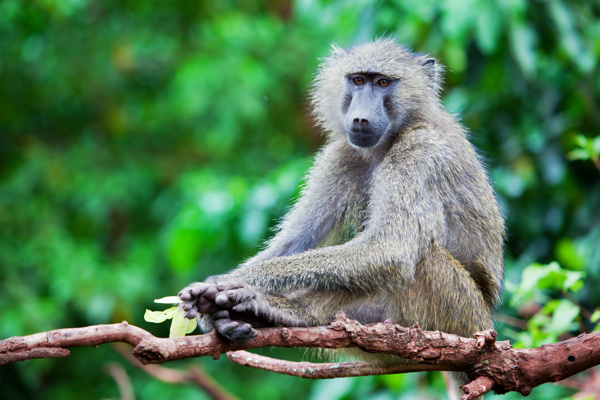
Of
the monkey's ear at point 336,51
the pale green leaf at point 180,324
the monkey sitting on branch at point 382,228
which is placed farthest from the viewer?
the monkey's ear at point 336,51

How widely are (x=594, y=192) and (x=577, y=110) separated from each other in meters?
0.76

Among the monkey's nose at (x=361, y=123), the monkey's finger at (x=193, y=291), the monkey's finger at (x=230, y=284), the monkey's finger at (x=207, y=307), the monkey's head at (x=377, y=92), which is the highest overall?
the monkey's head at (x=377, y=92)

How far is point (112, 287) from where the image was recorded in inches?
328

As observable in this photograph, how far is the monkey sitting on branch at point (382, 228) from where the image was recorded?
3.67 metres

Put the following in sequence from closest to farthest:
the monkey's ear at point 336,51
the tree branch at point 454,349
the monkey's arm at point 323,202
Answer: the tree branch at point 454,349 < the monkey's arm at point 323,202 < the monkey's ear at point 336,51

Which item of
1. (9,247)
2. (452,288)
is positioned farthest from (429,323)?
(9,247)

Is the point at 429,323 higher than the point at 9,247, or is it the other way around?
→ the point at 9,247

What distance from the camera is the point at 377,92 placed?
179 inches

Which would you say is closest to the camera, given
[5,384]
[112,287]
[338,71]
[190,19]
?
[338,71]

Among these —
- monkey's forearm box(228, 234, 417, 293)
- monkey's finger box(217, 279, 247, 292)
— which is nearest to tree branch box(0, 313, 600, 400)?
monkey's finger box(217, 279, 247, 292)

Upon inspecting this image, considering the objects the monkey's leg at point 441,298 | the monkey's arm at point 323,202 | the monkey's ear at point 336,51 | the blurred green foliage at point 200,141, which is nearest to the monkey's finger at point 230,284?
the monkey's leg at point 441,298

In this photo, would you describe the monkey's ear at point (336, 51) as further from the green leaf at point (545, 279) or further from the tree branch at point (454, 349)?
the tree branch at point (454, 349)

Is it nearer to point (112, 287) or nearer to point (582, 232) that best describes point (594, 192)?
point (582, 232)

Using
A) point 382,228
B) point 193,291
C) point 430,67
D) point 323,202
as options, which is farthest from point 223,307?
point 430,67
